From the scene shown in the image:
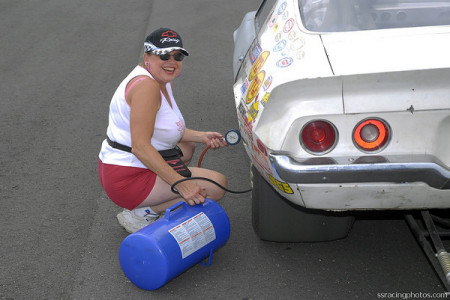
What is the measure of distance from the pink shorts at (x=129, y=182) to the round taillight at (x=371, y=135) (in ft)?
4.81

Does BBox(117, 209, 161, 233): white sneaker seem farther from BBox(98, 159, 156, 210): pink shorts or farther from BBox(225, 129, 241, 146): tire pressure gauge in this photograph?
BBox(225, 129, 241, 146): tire pressure gauge

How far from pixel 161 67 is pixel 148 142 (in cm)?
47

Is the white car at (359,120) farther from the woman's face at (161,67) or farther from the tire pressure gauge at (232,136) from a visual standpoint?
the woman's face at (161,67)

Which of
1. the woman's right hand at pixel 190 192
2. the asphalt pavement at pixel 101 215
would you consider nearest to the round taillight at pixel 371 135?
the asphalt pavement at pixel 101 215

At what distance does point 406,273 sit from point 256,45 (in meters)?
1.57

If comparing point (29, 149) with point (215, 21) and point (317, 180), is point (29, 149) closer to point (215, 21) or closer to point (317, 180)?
point (317, 180)

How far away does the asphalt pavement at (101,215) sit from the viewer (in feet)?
12.4

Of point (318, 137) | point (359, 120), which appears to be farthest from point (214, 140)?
point (359, 120)

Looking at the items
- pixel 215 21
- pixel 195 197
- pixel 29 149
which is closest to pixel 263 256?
pixel 195 197

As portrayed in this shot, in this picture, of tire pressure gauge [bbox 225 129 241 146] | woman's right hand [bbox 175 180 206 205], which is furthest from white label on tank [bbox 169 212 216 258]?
tire pressure gauge [bbox 225 129 241 146]

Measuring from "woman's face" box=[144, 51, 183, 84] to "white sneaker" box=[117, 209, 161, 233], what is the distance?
2.86 ft

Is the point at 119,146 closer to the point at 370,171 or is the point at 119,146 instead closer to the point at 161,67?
the point at 161,67

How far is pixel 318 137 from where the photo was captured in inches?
121

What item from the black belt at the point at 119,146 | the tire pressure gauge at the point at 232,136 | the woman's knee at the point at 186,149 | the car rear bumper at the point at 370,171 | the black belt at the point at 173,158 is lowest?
the woman's knee at the point at 186,149
